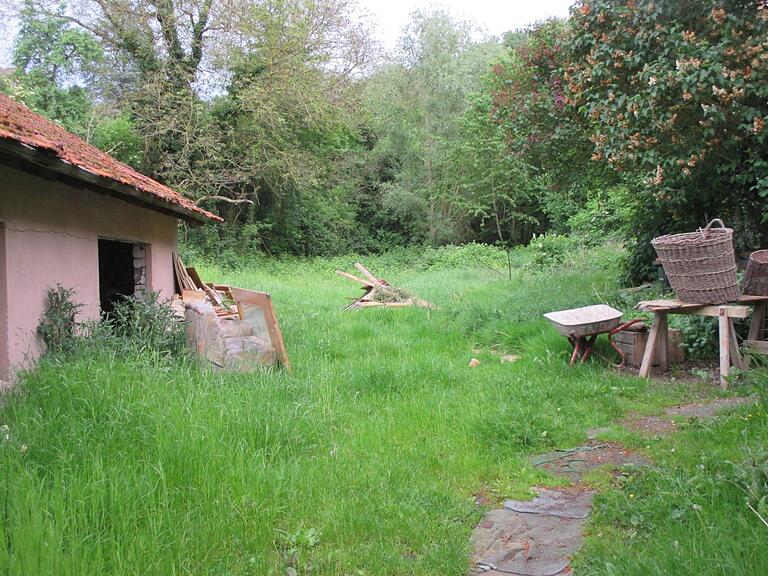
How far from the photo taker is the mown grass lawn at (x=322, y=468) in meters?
2.81

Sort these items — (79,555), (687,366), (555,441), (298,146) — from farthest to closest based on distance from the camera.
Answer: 1. (298,146)
2. (687,366)
3. (555,441)
4. (79,555)

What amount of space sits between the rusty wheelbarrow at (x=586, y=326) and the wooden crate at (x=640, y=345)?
97mm

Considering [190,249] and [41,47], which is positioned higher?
[41,47]

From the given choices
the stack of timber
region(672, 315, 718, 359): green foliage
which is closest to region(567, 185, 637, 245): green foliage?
region(672, 315, 718, 359): green foliage

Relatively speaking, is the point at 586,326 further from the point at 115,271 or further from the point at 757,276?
the point at 115,271

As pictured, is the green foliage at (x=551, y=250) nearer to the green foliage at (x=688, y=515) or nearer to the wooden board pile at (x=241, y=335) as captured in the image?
the wooden board pile at (x=241, y=335)

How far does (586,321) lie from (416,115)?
82.3ft

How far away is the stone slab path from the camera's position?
296 centimetres

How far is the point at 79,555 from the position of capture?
2.68 meters

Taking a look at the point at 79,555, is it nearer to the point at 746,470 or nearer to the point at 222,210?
the point at 746,470

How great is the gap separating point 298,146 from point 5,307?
68.9ft

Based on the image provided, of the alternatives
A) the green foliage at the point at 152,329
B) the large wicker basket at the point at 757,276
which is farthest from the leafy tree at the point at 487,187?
the green foliage at the point at 152,329

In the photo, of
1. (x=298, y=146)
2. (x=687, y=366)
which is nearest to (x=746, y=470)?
(x=687, y=366)

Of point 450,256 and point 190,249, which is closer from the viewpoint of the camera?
point 190,249
